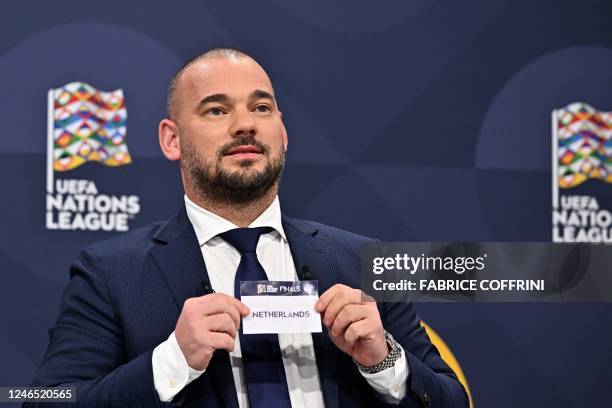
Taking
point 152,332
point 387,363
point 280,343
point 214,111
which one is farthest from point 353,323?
point 214,111

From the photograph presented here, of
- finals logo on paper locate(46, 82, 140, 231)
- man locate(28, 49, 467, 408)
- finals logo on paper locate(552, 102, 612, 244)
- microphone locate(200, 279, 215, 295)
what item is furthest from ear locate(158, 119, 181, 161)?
finals logo on paper locate(552, 102, 612, 244)

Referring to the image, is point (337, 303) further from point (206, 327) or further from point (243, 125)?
point (243, 125)

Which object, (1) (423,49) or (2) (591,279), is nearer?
(2) (591,279)

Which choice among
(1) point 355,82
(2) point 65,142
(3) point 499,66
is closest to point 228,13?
(1) point 355,82

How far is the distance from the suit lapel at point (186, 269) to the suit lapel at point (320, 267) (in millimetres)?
222

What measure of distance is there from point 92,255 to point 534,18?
6.58ft

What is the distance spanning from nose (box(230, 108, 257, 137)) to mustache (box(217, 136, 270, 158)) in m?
0.01

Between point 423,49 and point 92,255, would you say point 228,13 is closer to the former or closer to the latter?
point 423,49

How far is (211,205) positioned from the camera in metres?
2.19

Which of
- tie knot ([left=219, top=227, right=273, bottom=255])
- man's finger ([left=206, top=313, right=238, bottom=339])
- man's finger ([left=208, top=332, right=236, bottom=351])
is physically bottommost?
man's finger ([left=208, top=332, right=236, bottom=351])

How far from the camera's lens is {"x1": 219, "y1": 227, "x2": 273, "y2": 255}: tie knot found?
2.11 meters

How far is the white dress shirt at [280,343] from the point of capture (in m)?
1.82

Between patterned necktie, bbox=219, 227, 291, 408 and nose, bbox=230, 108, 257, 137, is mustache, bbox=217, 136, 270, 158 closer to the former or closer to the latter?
nose, bbox=230, 108, 257, 137

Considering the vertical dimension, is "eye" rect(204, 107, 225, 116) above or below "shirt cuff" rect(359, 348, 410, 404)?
above
